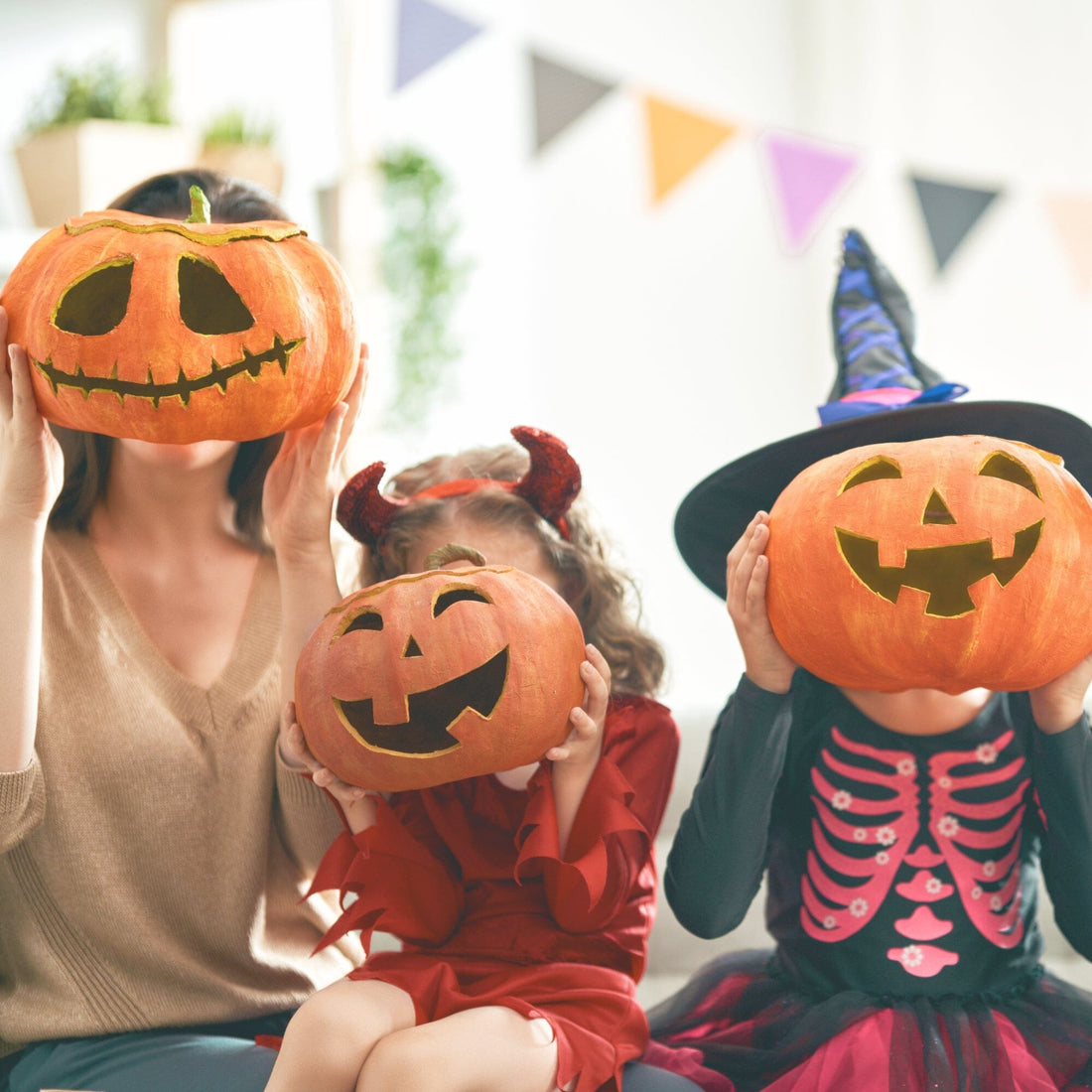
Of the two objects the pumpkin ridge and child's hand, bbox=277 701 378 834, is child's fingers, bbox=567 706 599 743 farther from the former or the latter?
the pumpkin ridge

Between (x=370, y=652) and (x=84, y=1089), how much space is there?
0.58 m

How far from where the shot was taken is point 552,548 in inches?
56.2

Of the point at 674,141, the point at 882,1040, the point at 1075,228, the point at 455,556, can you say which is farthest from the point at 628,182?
the point at 882,1040

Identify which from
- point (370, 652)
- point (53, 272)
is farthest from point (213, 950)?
point (53, 272)

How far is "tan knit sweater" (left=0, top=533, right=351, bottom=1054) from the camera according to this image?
53.4 inches

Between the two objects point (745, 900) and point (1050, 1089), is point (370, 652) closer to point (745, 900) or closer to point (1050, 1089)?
point (745, 900)

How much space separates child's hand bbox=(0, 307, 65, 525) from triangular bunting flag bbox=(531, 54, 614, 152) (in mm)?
1536

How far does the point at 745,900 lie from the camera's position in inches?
52.2

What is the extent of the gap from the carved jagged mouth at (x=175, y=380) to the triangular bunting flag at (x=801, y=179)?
173 centimetres

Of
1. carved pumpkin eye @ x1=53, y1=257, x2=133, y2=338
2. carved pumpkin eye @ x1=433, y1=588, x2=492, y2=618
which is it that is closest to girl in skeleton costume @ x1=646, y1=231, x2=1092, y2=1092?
carved pumpkin eye @ x1=433, y1=588, x2=492, y2=618

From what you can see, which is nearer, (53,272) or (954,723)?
(53,272)

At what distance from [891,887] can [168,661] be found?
0.86 meters

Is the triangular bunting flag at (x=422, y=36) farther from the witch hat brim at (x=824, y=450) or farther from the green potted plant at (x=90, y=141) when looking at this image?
the witch hat brim at (x=824, y=450)

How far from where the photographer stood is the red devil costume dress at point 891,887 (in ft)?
3.99
